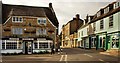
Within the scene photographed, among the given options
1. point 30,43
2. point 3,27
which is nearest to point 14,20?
point 3,27

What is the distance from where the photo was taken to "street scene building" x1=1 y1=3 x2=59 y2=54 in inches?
1700

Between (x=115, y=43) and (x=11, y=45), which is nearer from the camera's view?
(x=115, y=43)

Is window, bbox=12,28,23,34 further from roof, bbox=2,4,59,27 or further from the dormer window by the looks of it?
the dormer window

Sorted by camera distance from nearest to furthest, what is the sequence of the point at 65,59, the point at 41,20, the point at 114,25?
the point at 65,59 → the point at 114,25 → the point at 41,20

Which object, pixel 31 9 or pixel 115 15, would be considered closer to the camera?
pixel 115 15

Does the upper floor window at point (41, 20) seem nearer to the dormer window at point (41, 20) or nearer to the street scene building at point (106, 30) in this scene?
the dormer window at point (41, 20)

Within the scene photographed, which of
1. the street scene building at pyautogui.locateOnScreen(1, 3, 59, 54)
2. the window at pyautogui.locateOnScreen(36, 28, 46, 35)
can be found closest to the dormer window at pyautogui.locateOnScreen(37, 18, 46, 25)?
the street scene building at pyautogui.locateOnScreen(1, 3, 59, 54)

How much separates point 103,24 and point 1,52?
20744 mm

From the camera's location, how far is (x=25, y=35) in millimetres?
44594

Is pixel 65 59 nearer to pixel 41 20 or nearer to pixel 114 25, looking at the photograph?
pixel 114 25

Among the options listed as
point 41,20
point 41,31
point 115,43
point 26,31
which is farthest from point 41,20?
point 115,43

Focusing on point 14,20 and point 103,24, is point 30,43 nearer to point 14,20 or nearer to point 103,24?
point 14,20

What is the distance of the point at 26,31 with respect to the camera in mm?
44812

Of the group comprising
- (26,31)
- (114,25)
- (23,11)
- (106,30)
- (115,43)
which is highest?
(23,11)
